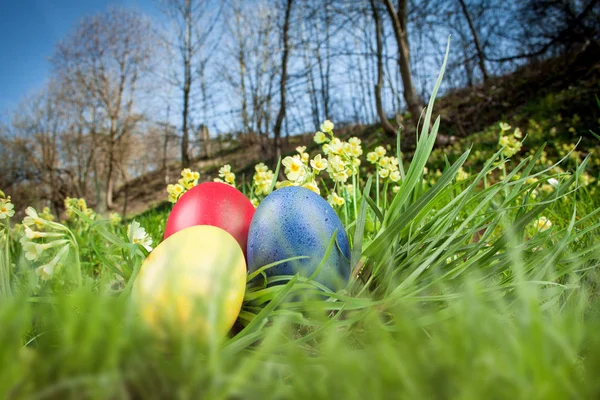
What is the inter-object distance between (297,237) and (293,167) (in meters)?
0.29

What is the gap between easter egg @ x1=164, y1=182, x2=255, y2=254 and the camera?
0.92 metres

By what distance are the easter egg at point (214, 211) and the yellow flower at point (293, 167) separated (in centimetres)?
15

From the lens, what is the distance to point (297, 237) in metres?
0.78

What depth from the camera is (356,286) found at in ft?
2.65

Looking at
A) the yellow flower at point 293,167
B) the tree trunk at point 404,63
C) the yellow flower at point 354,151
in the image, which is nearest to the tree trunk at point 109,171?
the tree trunk at point 404,63

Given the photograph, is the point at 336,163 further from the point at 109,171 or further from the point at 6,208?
the point at 109,171

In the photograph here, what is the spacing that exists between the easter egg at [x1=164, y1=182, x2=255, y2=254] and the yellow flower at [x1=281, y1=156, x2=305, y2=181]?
0.15 m

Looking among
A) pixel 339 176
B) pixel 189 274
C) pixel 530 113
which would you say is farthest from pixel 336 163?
pixel 530 113

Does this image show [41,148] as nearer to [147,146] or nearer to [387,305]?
[147,146]

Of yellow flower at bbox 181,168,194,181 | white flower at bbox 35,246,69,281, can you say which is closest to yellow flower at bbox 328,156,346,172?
yellow flower at bbox 181,168,194,181

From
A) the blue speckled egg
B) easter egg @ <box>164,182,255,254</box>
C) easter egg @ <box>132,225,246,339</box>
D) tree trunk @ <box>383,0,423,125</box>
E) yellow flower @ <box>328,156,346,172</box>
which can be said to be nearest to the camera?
easter egg @ <box>132,225,246,339</box>

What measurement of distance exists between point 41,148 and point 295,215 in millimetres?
19244

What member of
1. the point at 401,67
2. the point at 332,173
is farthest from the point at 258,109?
the point at 332,173

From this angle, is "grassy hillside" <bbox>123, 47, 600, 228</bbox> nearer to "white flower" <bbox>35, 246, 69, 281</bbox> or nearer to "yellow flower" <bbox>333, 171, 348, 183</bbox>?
"yellow flower" <bbox>333, 171, 348, 183</bbox>
